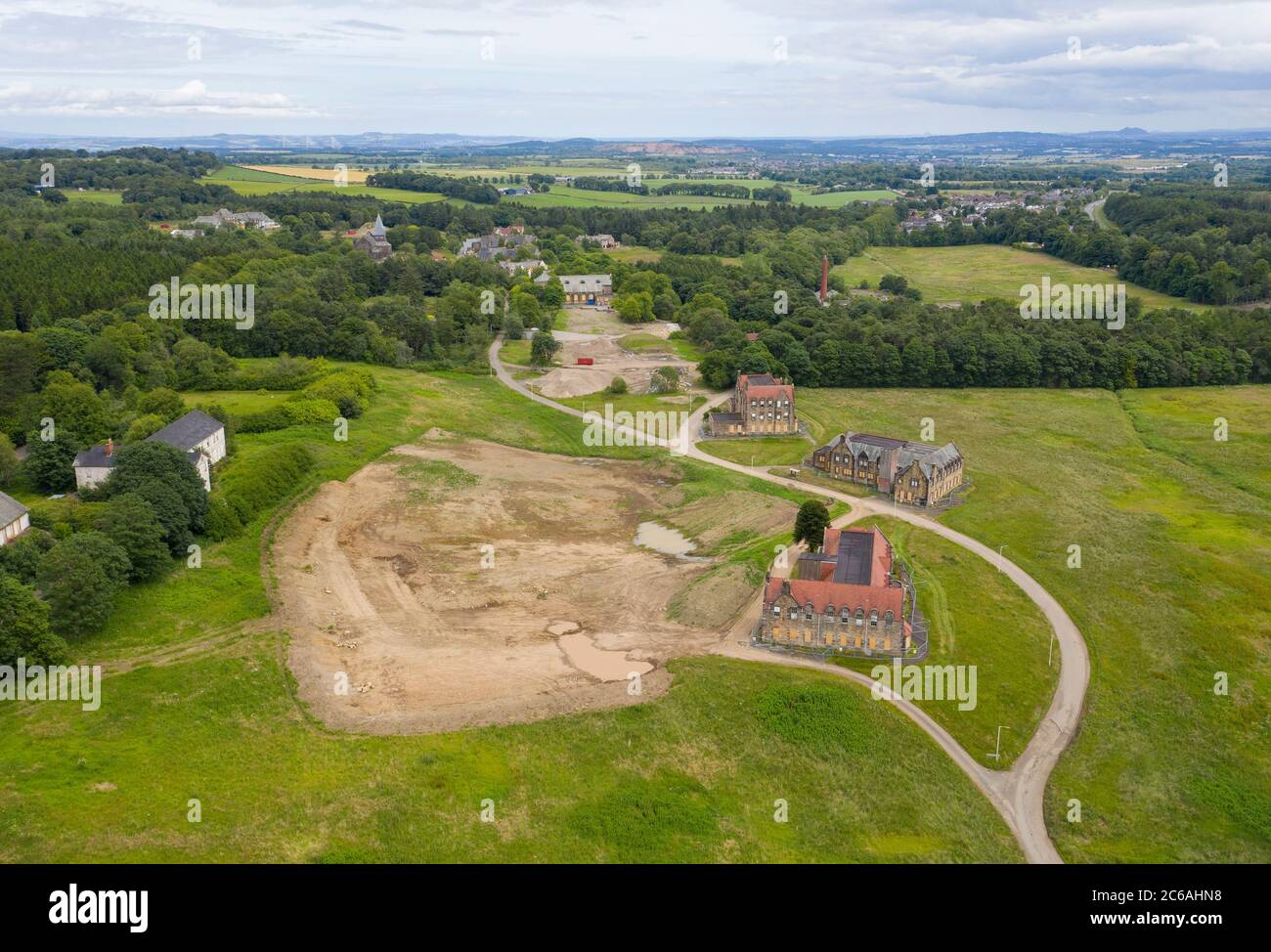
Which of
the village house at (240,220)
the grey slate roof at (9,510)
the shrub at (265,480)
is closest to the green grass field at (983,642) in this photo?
the shrub at (265,480)

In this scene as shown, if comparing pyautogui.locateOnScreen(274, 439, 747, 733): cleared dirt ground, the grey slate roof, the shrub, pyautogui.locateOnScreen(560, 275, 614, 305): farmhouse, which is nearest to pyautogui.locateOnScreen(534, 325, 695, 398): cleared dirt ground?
pyautogui.locateOnScreen(274, 439, 747, 733): cleared dirt ground

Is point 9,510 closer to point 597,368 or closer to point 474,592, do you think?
point 474,592

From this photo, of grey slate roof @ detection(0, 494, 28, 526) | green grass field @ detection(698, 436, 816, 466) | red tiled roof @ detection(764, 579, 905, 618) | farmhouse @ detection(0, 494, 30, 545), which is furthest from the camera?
green grass field @ detection(698, 436, 816, 466)

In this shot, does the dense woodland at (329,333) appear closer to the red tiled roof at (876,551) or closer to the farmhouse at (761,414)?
the farmhouse at (761,414)

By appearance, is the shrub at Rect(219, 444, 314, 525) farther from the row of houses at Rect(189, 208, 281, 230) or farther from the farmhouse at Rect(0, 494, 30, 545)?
the row of houses at Rect(189, 208, 281, 230)

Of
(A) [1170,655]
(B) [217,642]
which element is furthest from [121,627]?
(A) [1170,655]

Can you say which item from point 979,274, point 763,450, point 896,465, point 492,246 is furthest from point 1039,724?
point 492,246
